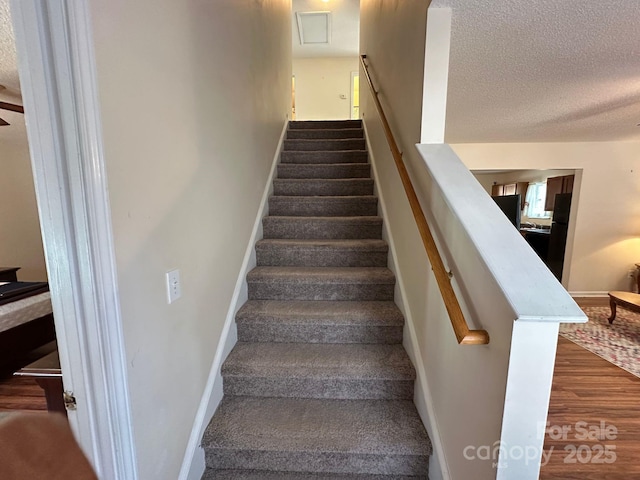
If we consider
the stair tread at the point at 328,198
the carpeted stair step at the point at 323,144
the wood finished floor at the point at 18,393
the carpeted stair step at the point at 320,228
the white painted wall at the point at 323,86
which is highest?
the white painted wall at the point at 323,86

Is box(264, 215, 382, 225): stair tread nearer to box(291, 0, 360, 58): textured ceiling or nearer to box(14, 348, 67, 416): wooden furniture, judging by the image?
box(14, 348, 67, 416): wooden furniture

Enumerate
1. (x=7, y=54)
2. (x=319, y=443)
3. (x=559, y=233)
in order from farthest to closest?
(x=559, y=233) → (x=7, y=54) → (x=319, y=443)

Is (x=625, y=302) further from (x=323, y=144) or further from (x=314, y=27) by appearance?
(x=314, y=27)

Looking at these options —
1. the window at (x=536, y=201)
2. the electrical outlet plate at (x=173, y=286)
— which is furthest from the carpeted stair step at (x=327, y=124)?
the window at (x=536, y=201)

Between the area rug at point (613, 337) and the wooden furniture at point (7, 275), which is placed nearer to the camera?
the wooden furniture at point (7, 275)

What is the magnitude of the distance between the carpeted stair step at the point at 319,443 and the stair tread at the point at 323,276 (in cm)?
80

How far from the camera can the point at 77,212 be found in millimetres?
709

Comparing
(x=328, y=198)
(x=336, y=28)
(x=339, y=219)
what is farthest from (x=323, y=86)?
(x=339, y=219)

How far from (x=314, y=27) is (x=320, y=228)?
164 inches

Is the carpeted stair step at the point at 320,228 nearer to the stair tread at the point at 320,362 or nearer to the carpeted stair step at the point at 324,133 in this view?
the stair tread at the point at 320,362

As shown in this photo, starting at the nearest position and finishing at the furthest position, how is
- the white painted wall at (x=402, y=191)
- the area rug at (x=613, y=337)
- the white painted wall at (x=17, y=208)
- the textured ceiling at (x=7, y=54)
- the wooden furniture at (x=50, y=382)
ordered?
the wooden furniture at (x=50, y=382) < the white painted wall at (x=402, y=191) < the textured ceiling at (x=7, y=54) < the area rug at (x=613, y=337) < the white painted wall at (x=17, y=208)

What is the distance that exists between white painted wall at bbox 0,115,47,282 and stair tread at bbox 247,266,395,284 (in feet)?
9.14

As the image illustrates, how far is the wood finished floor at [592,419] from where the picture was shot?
5.02 feet

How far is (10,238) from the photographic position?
118 inches
